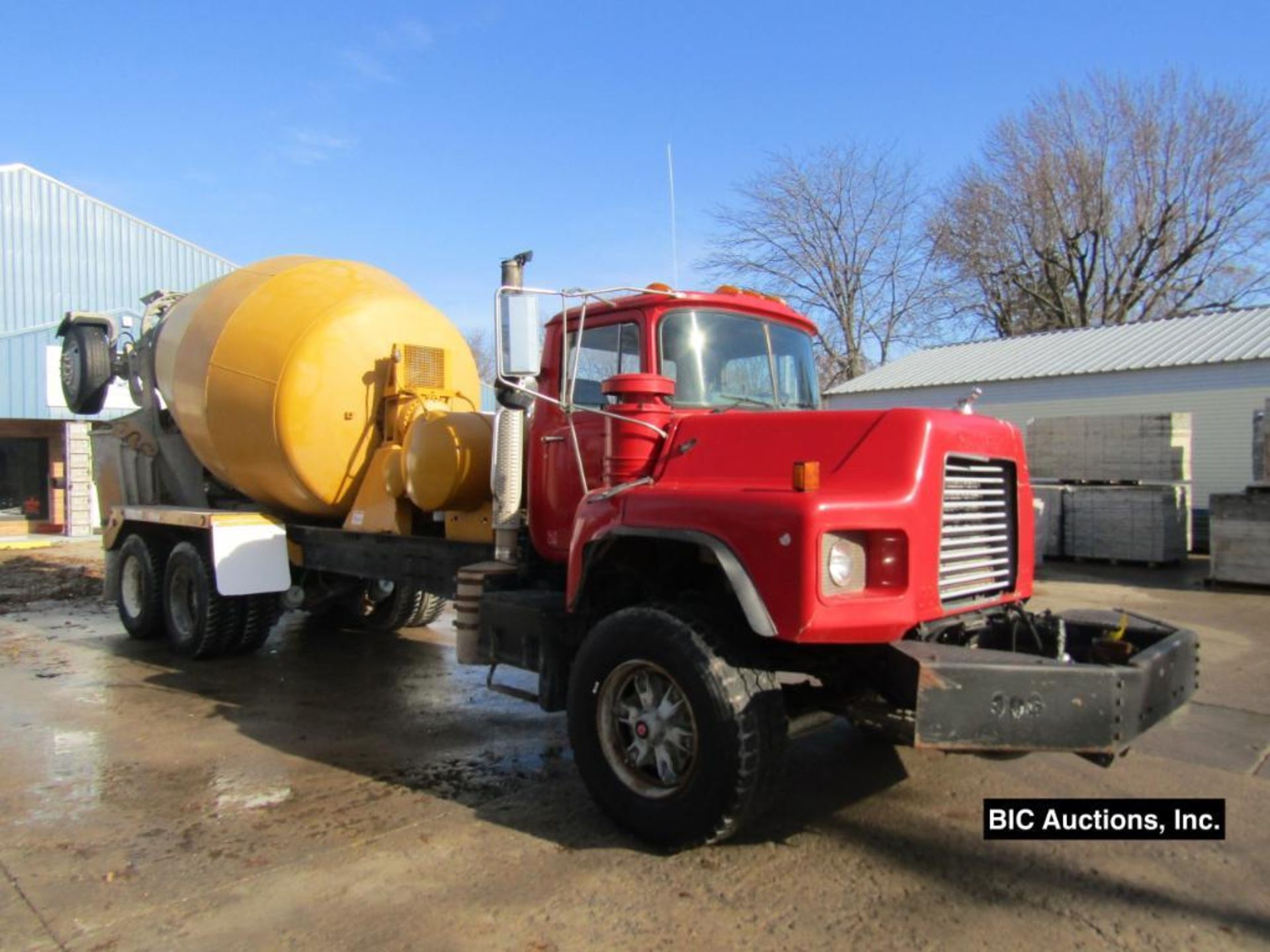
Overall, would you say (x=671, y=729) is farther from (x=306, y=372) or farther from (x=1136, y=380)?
(x=1136, y=380)

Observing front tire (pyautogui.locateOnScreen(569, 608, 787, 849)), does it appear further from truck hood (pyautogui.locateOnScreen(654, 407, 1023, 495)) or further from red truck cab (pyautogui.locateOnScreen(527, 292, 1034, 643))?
truck hood (pyautogui.locateOnScreen(654, 407, 1023, 495))

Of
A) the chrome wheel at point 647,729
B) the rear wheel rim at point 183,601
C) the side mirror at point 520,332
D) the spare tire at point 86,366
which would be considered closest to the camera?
the chrome wheel at point 647,729

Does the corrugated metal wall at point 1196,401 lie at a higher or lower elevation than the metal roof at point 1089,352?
lower

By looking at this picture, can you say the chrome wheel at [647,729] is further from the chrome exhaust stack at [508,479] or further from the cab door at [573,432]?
the chrome exhaust stack at [508,479]

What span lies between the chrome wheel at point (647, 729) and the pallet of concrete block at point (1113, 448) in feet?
42.2

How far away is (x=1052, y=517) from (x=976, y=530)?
41.2 feet

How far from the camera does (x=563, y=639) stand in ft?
16.3

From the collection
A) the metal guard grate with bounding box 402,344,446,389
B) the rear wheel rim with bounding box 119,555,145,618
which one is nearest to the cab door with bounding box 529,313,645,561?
the metal guard grate with bounding box 402,344,446,389

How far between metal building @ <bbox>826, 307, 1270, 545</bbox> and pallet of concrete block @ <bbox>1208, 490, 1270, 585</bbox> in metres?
5.50

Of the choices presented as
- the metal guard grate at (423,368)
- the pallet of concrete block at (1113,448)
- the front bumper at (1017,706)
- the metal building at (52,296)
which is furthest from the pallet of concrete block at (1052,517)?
the metal building at (52,296)

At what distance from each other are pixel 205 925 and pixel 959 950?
2766 millimetres

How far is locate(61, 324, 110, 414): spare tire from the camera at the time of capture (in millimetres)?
9914

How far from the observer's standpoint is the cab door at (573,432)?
16.5 feet

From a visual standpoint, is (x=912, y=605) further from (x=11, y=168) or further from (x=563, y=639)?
(x=11, y=168)
